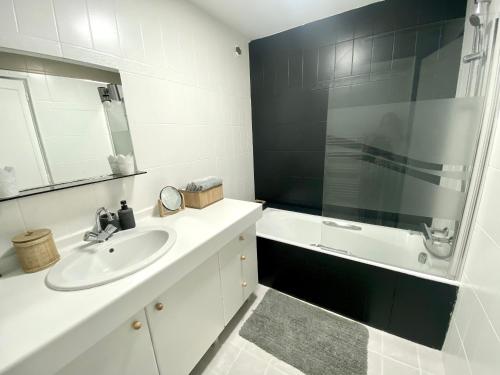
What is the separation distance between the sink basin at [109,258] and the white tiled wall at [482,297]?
51.8 inches

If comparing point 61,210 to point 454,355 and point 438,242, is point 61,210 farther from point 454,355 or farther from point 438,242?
point 438,242

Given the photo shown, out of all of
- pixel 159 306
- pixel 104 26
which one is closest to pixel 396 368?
pixel 159 306

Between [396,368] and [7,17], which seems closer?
[7,17]

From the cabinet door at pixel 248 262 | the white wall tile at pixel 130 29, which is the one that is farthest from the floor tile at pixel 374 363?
the white wall tile at pixel 130 29

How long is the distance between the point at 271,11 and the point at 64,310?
2.11 metres

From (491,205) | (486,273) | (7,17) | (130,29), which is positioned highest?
(130,29)

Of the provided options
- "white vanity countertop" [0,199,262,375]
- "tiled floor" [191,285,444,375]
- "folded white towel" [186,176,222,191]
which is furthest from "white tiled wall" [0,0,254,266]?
"tiled floor" [191,285,444,375]

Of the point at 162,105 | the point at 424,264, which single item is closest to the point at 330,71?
the point at 162,105

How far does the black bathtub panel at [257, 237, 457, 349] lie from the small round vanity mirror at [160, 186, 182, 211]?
0.74 meters

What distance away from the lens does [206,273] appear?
114 centimetres

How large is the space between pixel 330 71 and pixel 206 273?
1.87 m

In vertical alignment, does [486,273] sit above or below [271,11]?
below

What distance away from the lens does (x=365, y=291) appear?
1402 mm

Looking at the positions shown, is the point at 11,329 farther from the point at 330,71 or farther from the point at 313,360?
the point at 330,71
